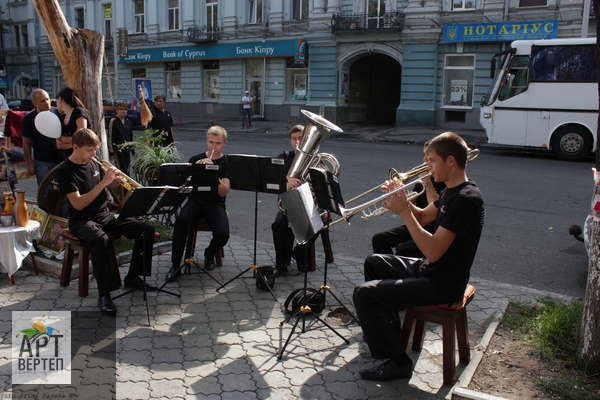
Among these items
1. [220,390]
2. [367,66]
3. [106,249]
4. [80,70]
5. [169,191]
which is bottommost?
[220,390]

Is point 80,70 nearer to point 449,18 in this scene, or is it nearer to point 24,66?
point 449,18

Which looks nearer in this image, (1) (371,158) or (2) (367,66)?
(1) (371,158)

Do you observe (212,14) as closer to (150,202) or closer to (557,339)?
(150,202)

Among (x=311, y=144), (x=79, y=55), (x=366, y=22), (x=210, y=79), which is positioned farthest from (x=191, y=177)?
(x=210, y=79)

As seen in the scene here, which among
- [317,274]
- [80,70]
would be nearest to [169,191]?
[317,274]

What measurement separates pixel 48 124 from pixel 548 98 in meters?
13.5

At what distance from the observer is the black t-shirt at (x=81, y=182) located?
4781mm

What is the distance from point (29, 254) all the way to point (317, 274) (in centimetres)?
313

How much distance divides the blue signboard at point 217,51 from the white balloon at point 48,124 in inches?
826

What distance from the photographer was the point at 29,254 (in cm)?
566

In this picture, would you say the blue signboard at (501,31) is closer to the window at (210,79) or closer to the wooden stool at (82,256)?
the window at (210,79)

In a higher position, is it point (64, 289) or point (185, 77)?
point (185, 77)

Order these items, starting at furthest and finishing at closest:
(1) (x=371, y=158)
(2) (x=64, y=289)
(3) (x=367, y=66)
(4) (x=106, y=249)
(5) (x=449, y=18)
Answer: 1. (3) (x=367, y=66)
2. (5) (x=449, y=18)
3. (1) (x=371, y=158)
4. (2) (x=64, y=289)
5. (4) (x=106, y=249)

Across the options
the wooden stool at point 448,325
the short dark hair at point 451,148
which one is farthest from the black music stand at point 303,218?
the short dark hair at point 451,148
